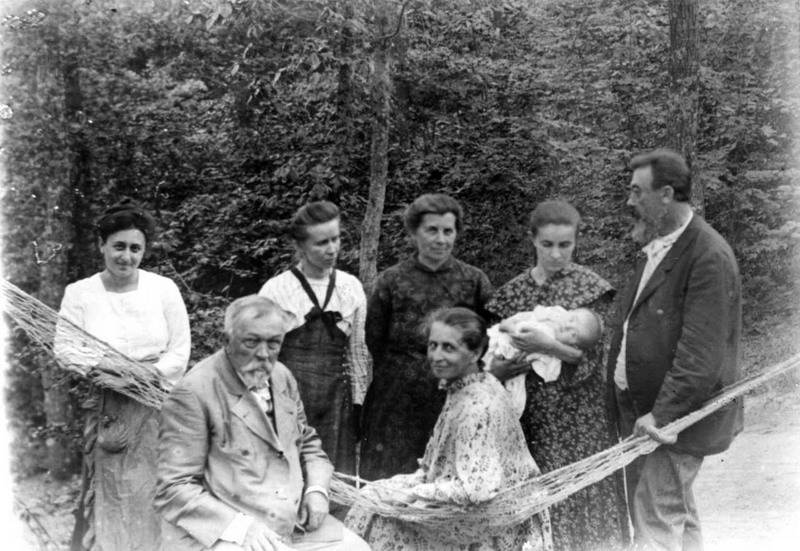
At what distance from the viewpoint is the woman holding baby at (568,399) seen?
368cm

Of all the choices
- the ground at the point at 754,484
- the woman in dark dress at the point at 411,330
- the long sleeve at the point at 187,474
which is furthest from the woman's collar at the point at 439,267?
the ground at the point at 754,484

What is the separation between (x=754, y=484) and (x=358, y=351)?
339cm

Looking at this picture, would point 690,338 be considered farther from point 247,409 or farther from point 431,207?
point 247,409

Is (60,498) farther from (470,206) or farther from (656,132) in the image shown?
(656,132)

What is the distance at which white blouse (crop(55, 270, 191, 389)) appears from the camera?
3.84m

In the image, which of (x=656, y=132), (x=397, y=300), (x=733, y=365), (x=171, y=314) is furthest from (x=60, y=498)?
(x=656, y=132)

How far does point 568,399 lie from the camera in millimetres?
3721

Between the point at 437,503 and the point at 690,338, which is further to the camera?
the point at 690,338

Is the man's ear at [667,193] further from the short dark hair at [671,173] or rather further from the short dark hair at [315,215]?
the short dark hair at [315,215]

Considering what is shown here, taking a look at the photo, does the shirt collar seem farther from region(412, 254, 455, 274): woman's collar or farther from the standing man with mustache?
region(412, 254, 455, 274): woman's collar

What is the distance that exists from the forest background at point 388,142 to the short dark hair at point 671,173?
12.5 ft

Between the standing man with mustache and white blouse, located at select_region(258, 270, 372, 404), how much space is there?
1.30m

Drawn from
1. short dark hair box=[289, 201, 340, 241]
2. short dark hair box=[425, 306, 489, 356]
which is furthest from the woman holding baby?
short dark hair box=[289, 201, 340, 241]

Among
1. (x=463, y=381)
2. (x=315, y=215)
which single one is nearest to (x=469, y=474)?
(x=463, y=381)
